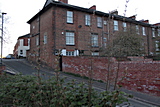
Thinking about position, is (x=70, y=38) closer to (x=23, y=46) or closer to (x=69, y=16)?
(x=69, y=16)

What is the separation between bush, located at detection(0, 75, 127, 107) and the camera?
9.48 ft

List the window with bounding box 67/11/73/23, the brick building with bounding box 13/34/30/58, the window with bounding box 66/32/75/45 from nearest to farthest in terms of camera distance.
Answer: the window with bounding box 66/32/75/45
the window with bounding box 67/11/73/23
the brick building with bounding box 13/34/30/58

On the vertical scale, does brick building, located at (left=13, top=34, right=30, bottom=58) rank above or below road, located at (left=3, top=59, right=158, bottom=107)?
above

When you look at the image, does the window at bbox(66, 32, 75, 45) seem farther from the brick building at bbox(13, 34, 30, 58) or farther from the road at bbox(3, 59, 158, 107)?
the brick building at bbox(13, 34, 30, 58)

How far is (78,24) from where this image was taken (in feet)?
65.6

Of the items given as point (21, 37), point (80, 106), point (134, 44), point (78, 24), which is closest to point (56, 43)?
point (78, 24)

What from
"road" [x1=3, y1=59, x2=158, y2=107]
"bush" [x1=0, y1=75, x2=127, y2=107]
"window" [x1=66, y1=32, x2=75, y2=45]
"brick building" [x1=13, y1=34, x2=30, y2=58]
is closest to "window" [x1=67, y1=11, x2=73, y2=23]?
"window" [x1=66, y1=32, x2=75, y2=45]

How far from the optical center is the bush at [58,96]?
289 centimetres

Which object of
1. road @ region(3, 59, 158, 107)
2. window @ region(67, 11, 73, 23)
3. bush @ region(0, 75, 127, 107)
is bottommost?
road @ region(3, 59, 158, 107)

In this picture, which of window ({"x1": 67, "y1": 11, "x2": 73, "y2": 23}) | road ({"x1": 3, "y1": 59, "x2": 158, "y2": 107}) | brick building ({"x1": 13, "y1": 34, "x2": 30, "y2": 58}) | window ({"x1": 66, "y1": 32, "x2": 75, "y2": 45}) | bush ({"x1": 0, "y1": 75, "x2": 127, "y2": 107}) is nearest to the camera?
bush ({"x1": 0, "y1": 75, "x2": 127, "y2": 107})

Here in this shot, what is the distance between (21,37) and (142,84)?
41.5 m

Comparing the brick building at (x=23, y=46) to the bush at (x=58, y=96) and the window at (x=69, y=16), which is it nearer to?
the window at (x=69, y=16)

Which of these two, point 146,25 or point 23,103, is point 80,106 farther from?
point 146,25

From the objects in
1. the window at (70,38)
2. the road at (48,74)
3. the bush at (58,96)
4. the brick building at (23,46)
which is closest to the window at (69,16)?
the window at (70,38)
